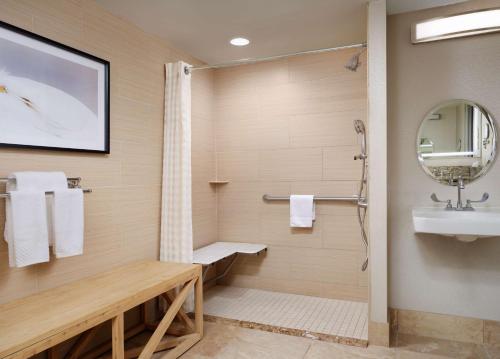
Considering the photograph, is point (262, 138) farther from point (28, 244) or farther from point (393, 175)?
point (28, 244)

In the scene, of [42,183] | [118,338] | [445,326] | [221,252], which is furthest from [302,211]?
[42,183]

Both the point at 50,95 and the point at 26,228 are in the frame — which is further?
the point at 50,95

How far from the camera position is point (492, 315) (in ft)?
8.05

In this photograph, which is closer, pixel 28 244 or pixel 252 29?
pixel 28 244

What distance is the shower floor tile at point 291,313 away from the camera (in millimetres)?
2602

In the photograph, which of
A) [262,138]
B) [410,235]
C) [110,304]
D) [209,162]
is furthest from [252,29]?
[110,304]

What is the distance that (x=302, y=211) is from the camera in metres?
3.32

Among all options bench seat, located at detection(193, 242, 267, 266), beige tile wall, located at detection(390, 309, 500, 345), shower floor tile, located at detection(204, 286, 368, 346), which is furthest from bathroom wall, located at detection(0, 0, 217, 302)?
beige tile wall, located at detection(390, 309, 500, 345)

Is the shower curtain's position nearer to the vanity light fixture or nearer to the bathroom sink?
the bathroom sink

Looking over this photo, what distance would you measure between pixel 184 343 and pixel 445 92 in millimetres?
2512

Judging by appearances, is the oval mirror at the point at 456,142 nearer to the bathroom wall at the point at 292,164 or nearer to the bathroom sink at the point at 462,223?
the bathroom sink at the point at 462,223

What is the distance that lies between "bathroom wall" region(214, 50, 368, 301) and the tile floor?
0.80 meters

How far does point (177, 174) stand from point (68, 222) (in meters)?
0.97

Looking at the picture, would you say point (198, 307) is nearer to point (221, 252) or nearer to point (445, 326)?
point (221, 252)
